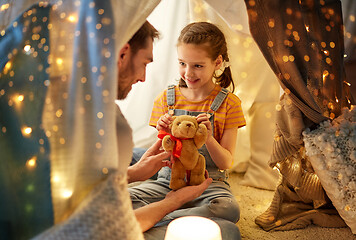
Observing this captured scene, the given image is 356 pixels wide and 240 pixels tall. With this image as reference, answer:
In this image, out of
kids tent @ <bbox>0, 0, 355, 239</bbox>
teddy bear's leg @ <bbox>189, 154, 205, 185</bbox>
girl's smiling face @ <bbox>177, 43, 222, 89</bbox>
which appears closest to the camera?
kids tent @ <bbox>0, 0, 355, 239</bbox>

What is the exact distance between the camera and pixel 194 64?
1.62 m

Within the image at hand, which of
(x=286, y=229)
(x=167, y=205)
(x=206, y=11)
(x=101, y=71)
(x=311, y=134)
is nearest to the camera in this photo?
(x=101, y=71)

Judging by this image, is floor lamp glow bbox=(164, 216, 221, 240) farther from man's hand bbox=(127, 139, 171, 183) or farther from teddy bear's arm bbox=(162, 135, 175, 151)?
man's hand bbox=(127, 139, 171, 183)

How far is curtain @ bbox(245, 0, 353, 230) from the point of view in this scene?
4.61 ft

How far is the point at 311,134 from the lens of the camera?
1.48 m

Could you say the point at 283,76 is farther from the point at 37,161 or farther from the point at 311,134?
the point at 37,161

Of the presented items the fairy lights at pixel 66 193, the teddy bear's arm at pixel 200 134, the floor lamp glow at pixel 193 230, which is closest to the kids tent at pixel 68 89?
the fairy lights at pixel 66 193

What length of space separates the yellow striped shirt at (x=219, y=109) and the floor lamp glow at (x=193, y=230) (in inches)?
24.4

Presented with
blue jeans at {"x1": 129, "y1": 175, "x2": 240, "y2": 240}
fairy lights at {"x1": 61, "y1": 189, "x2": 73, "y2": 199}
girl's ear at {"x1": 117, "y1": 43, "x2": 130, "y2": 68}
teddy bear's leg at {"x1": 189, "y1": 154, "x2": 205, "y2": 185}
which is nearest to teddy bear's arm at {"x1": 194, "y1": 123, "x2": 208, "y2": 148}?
teddy bear's leg at {"x1": 189, "y1": 154, "x2": 205, "y2": 185}

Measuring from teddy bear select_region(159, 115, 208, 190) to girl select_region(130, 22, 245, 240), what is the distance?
0.09m

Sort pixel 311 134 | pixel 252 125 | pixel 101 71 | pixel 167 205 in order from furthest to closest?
pixel 252 125 → pixel 311 134 → pixel 167 205 → pixel 101 71

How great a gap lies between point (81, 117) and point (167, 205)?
2.01ft

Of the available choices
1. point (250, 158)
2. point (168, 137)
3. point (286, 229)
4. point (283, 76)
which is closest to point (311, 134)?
point (283, 76)

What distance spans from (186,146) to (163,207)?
9.4 inches
